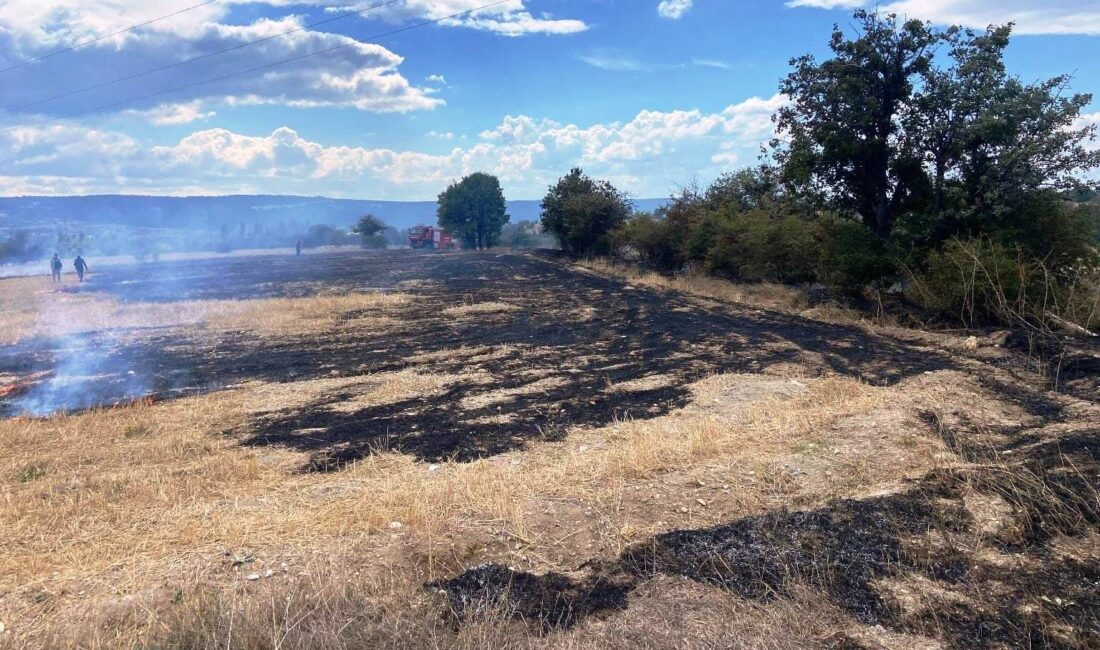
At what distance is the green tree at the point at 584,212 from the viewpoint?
1534 inches

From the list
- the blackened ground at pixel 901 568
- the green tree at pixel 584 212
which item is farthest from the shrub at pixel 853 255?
the green tree at pixel 584 212

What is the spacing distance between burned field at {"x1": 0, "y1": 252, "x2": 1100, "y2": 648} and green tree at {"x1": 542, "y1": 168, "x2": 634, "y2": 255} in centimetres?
2800

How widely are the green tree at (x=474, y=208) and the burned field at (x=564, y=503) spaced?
211 ft

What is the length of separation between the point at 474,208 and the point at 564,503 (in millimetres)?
72340

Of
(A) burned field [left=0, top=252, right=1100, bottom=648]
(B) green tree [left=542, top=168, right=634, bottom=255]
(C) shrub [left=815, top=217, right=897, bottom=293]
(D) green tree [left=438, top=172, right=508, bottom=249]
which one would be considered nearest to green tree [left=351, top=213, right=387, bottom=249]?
(D) green tree [left=438, top=172, right=508, bottom=249]

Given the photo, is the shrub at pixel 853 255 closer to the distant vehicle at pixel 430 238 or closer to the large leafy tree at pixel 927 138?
the large leafy tree at pixel 927 138

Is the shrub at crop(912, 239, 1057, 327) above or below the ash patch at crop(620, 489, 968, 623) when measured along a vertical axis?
above

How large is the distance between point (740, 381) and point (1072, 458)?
443cm

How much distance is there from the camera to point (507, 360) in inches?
476

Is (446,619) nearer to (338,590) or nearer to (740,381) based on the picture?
(338,590)

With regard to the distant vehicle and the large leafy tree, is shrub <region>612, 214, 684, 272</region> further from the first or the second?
the distant vehicle

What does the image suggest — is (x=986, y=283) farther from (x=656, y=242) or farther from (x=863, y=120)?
(x=656, y=242)

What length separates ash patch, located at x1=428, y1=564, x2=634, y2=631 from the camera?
143 inches

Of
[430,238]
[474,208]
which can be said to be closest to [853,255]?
[474,208]
